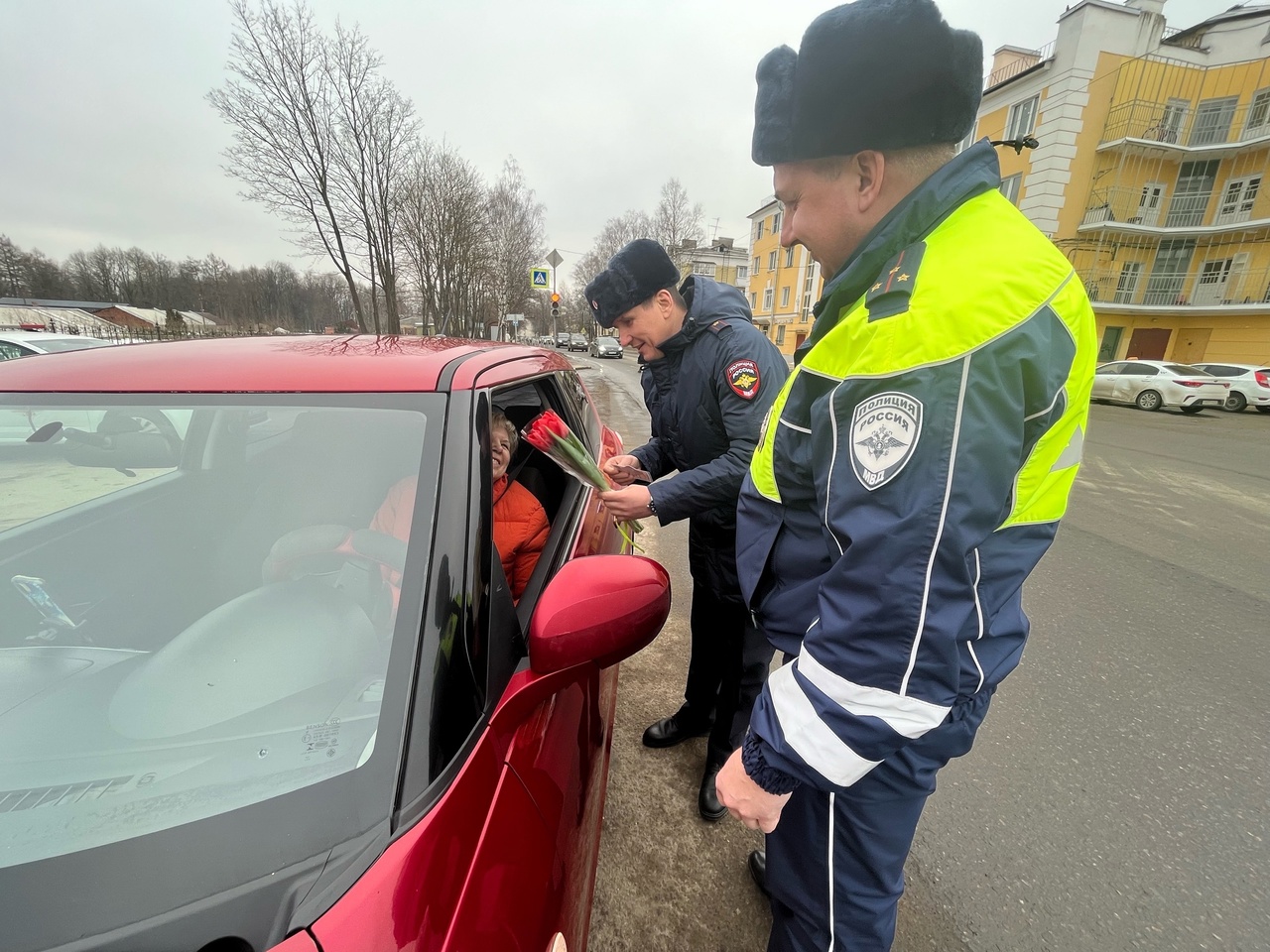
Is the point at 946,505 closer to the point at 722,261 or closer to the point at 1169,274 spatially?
the point at 1169,274

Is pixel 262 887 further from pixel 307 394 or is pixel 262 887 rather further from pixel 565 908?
pixel 307 394

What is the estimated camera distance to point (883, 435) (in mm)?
845

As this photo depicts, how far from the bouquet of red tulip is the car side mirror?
593 millimetres

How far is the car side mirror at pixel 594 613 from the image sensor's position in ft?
3.55

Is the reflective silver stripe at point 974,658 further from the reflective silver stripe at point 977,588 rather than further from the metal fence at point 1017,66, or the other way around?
the metal fence at point 1017,66

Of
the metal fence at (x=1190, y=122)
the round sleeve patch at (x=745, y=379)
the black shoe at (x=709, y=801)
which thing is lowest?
the black shoe at (x=709, y=801)

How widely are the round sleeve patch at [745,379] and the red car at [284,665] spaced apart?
29.4 inches

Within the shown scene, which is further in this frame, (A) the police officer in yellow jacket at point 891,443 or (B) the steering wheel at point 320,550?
(B) the steering wheel at point 320,550

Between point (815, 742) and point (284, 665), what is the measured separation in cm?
94

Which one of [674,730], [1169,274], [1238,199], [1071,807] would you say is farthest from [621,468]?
[1238,199]

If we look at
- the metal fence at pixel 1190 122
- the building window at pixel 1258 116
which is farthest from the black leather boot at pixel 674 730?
the building window at pixel 1258 116

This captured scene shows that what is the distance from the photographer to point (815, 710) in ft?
2.94

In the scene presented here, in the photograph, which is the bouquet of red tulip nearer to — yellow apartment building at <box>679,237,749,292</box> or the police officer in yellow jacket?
the police officer in yellow jacket

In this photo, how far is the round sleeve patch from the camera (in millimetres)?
1834
